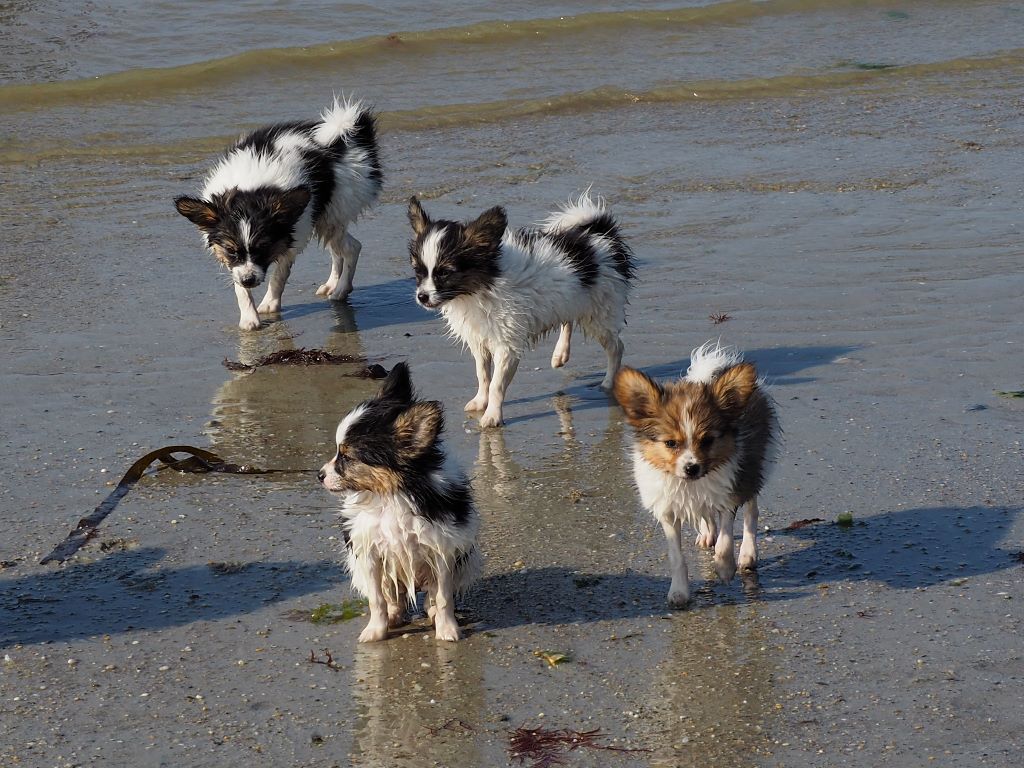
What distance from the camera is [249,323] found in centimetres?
891

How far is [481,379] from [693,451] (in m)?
2.67

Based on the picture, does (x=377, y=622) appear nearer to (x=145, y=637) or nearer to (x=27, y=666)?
(x=145, y=637)

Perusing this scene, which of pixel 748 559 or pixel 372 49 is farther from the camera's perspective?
pixel 372 49

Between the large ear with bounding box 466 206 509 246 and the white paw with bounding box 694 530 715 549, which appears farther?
the large ear with bounding box 466 206 509 246

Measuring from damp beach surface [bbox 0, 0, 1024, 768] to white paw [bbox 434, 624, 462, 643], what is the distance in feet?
0.15

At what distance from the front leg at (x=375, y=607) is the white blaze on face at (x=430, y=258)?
2739mm

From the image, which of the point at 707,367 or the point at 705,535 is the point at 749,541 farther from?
the point at 707,367

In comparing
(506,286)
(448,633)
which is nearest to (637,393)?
(448,633)

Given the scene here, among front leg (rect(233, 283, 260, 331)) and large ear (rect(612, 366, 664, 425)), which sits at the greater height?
large ear (rect(612, 366, 664, 425))

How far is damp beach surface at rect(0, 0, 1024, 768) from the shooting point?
4480 mm

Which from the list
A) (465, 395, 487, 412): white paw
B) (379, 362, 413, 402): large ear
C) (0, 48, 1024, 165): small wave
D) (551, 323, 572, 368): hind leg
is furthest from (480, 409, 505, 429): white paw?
(0, 48, 1024, 165): small wave

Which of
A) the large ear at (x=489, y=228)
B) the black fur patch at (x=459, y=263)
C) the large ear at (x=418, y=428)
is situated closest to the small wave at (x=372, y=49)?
the black fur patch at (x=459, y=263)

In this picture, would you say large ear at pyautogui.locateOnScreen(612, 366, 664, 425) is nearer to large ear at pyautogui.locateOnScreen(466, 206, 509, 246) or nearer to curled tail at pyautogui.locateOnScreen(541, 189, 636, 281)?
large ear at pyautogui.locateOnScreen(466, 206, 509, 246)

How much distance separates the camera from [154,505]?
6.12m
